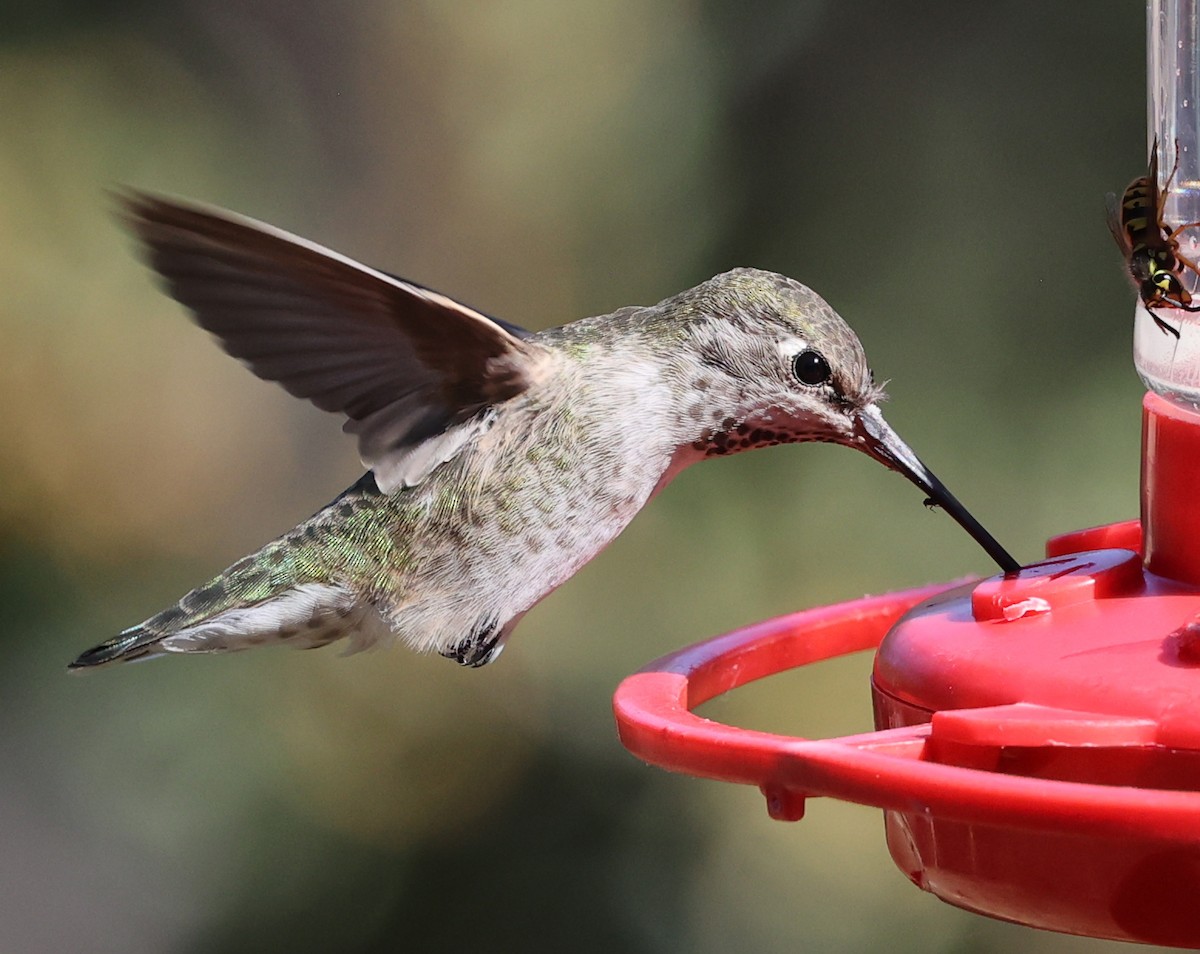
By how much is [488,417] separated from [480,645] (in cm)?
40

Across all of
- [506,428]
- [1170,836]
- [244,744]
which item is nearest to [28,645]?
[244,744]

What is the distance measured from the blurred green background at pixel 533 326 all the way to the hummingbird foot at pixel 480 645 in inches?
63.3

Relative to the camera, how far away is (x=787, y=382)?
281 cm

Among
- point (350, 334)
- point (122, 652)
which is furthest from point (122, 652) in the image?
point (350, 334)

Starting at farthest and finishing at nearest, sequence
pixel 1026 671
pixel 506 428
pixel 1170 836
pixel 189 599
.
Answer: pixel 189 599 < pixel 506 428 < pixel 1026 671 < pixel 1170 836

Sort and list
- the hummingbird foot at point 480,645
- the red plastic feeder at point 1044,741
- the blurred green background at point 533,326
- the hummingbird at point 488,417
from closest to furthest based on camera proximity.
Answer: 1. the red plastic feeder at point 1044,741
2. the hummingbird at point 488,417
3. the hummingbird foot at point 480,645
4. the blurred green background at point 533,326

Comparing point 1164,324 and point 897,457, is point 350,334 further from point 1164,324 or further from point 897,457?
point 1164,324

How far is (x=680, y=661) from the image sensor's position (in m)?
2.51

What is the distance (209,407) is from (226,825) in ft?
3.77

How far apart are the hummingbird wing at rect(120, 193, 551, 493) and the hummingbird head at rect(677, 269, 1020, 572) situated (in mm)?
306

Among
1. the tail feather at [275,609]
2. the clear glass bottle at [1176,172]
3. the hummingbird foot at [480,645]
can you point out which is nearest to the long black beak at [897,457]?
the clear glass bottle at [1176,172]

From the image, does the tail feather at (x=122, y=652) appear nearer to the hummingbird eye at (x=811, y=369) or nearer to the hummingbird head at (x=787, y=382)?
the hummingbird head at (x=787, y=382)

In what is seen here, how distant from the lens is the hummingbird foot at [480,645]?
9.49 ft

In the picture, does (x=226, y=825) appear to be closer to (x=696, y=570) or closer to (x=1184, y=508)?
(x=696, y=570)
